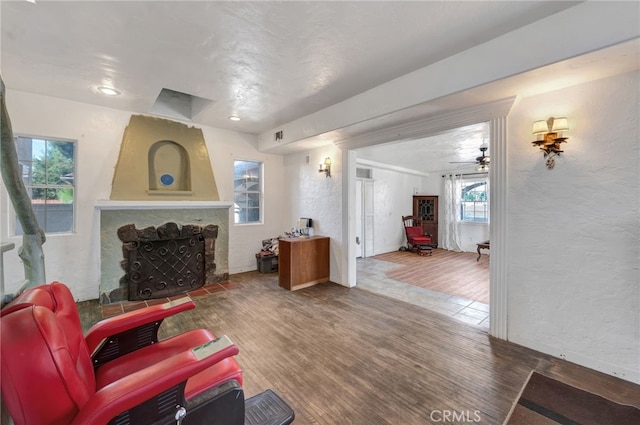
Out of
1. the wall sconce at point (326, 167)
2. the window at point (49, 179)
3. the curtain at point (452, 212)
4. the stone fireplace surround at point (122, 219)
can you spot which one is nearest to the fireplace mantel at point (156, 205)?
the stone fireplace surround at point (122, 219)

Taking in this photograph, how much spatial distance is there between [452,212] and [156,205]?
24.7 feet

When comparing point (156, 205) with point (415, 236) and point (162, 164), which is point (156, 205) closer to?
point (162, 164)

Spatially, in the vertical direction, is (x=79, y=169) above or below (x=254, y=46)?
below

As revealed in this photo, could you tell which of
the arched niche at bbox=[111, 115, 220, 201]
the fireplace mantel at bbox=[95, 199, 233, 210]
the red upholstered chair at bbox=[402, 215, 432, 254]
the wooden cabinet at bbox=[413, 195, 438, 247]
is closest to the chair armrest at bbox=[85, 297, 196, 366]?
the fireplace mantel at bbox=[95, 199, 233, 210]

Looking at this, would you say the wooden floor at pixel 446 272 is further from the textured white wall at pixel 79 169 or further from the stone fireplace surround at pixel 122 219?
the textured white wall at pixel 79 169

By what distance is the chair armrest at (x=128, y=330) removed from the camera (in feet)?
4.74

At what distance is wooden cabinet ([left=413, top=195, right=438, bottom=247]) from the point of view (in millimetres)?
8117

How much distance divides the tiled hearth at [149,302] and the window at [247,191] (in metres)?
1.27

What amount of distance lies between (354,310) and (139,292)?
3051 mm

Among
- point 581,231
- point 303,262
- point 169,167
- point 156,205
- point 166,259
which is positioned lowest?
point 303,262

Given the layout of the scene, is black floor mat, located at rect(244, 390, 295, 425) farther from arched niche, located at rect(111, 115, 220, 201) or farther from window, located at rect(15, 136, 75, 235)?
window, located at rect(15, 136, 75, 235)

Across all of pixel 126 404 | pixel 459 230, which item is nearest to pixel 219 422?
pixel 126 404

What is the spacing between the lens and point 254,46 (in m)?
2.22
